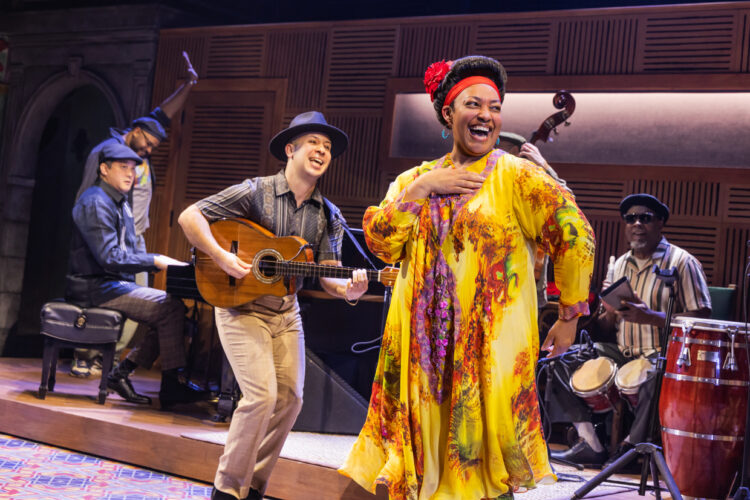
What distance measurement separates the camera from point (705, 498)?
4145 millimetres

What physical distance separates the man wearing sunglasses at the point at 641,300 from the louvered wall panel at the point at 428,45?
88.7 inches

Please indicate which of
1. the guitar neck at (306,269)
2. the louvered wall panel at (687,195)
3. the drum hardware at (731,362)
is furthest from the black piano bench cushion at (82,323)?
the louvered wall panel at (687,195)

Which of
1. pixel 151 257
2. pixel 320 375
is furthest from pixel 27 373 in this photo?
pixel 320 375

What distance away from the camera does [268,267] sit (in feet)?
12.3

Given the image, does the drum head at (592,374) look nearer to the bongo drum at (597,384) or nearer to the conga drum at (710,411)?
the bongo drum at (597,384)

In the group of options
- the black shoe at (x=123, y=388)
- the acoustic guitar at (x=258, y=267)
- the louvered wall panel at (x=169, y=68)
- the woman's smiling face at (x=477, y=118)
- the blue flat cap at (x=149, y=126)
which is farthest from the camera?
the louvered wall panel at (x=169, y=68)

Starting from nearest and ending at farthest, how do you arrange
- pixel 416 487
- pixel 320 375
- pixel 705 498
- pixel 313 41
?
pixel 416 487, pixel 705 498, pixel 320 375, pixel 313 41

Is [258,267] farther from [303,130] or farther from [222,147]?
[222,147]

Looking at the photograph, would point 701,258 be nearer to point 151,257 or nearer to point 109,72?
point 151,257

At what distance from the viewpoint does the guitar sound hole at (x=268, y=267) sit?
374cm

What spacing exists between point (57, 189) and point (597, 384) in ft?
22.3

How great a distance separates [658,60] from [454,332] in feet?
14.6

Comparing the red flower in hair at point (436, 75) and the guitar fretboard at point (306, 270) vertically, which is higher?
the red flower in hair at point (436, 75)

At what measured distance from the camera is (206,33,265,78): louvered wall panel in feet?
25.3
